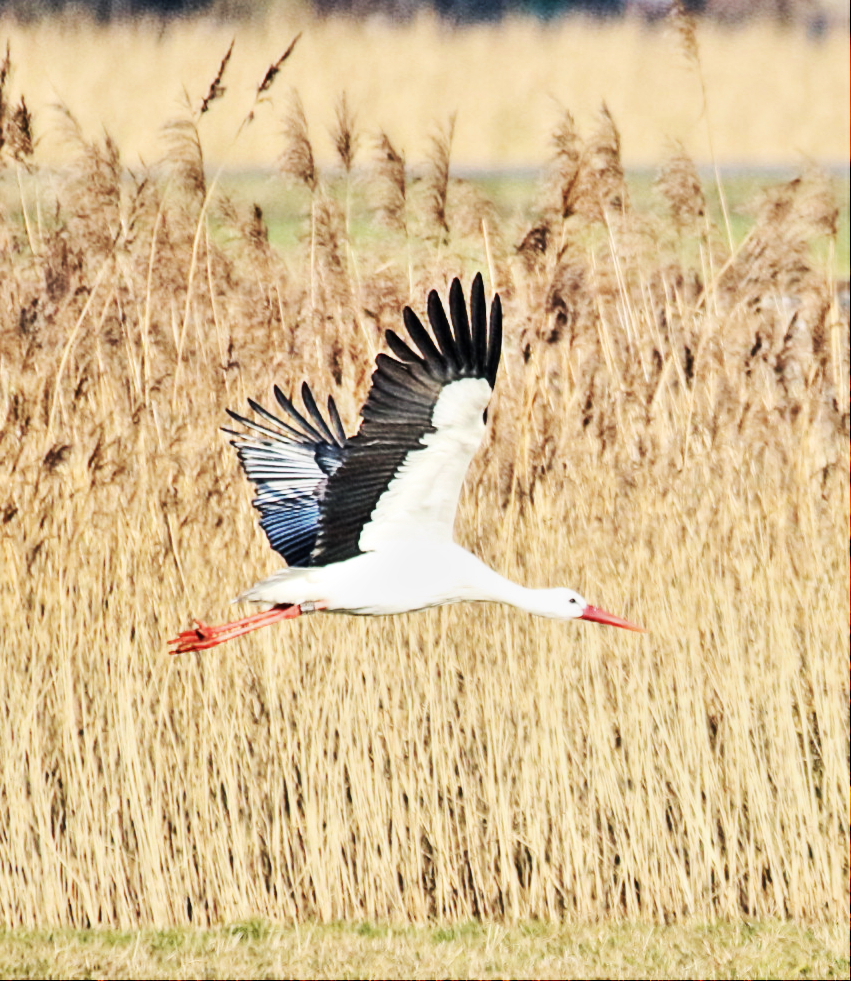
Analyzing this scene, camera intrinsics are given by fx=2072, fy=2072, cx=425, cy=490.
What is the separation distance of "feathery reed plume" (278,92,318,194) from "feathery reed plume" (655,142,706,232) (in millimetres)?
1288

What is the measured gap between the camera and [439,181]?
720 centimetres

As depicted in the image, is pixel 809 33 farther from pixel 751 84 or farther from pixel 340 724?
pixel 340 724

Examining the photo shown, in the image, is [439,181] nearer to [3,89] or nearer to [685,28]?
[685,28]

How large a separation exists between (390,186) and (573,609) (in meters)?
1.78

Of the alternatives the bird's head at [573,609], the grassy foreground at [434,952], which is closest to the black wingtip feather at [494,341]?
the bird's head at [573,609]

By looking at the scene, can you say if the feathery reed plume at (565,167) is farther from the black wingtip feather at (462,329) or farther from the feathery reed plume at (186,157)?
the black wingtip feather at (462,329)

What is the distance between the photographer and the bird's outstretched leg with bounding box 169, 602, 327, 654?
6270 mm

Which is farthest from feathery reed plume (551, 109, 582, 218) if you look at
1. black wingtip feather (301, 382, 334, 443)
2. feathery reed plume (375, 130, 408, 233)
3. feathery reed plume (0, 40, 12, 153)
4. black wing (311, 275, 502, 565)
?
feathery reed plume (0, 40, 12, 153)

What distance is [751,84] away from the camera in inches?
976

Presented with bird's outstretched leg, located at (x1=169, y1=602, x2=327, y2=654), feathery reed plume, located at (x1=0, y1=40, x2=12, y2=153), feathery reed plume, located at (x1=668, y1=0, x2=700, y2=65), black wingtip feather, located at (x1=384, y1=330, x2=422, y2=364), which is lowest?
bird's outstretched leg, located at (x1=169, y1=602, x2=327, y2=654)

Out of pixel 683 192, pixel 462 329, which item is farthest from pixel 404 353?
pixel 683 192

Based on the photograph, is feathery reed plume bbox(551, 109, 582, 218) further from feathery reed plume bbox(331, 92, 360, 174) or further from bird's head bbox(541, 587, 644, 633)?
bird's head bbox(541, 587, 644, 633)

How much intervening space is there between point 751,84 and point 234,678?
1951 centimetres

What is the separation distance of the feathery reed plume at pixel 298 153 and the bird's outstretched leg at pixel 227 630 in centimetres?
→ 175
